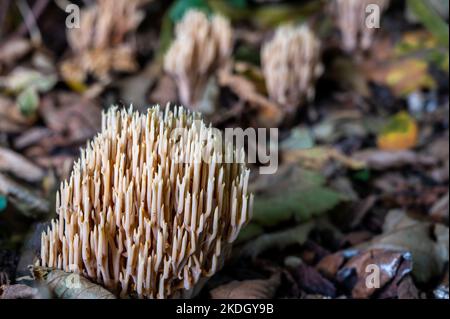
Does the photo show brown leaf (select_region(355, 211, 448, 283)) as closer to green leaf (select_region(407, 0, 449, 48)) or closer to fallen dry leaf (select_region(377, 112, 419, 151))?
fallen dry leaf (select_region(377, 112, 419, 151))

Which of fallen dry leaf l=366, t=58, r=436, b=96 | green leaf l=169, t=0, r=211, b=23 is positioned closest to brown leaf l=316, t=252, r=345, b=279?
fallen dry leaf l=366, t=58, r=436, b=96

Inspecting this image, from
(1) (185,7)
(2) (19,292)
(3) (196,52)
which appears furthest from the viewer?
(1) (185,7)

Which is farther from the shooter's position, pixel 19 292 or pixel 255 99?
pixel 255 99

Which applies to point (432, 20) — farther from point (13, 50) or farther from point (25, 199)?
point (13, 50)

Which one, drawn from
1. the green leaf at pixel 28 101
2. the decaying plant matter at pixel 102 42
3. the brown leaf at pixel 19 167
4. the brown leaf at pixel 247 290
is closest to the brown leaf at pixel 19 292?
the brown leaf at pixel 247 290

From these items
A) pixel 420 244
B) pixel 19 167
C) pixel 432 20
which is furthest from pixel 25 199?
pixel 432 20

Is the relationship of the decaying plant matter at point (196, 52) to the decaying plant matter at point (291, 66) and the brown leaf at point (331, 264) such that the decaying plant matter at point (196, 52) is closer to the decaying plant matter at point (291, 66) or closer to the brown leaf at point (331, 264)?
the decaying plant matter at point (291, 66)
